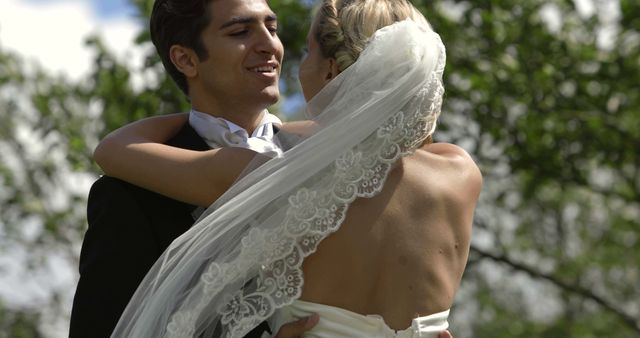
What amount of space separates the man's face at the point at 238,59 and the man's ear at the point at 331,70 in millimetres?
294

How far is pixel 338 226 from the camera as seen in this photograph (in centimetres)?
379

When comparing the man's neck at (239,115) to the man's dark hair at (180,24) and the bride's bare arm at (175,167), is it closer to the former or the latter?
the man's dark hair at (180,24)

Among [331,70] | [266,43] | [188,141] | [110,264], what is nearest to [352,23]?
[331,70]

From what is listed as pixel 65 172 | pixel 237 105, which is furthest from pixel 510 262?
pixel 237 105

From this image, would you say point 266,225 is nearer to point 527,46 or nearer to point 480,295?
point 527,46

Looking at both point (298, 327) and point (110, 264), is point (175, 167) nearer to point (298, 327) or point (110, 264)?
point (110, 264)

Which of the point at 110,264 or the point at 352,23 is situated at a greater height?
the point at 352,23

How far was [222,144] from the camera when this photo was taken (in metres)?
4.21

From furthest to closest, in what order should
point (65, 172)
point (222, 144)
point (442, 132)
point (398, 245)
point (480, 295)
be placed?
point (480, 295)
point (65, 172)
point (442, 132)
point (222, 144)
point (398, 245)

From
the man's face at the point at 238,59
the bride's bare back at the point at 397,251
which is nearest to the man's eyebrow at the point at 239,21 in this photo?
the man's face at the point at 238,59

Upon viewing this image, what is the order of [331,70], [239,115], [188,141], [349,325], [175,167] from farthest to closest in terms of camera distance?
[239,115], [188,141], [331,70], [175,167], [349,325]

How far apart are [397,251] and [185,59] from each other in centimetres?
105

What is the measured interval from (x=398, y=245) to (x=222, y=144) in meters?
0.72

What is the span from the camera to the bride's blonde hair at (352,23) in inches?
157
